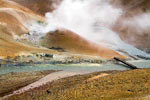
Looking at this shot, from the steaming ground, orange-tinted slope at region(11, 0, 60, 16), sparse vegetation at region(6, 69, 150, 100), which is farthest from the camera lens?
orange-tinted slope at region(11, 0, 60, 16)

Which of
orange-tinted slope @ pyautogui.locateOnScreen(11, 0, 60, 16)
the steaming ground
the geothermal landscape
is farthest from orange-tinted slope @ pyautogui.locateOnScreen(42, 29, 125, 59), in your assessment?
orange-tinted slope @ pyautogui.locateOnScreen(11, 0, 60, 16)

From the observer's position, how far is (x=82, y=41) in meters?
79.2

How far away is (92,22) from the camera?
125m

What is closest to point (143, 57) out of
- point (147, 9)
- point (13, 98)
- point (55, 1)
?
point (13, 98)

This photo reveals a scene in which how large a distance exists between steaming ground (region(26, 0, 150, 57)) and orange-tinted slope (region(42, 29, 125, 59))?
248 inches

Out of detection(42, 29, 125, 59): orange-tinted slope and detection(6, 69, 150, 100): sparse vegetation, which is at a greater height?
detection(42, 29, 125, 59): orange-tinted slope

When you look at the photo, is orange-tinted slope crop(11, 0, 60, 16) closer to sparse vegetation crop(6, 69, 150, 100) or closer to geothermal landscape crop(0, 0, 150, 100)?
geothermal landscape crop(0, 0, 150, 100)

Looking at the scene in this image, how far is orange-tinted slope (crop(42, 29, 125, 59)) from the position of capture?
72131 millimetres

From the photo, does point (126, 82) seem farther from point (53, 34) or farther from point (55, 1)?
point (55, 1)

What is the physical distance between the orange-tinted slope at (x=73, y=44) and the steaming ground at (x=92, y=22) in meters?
6.29

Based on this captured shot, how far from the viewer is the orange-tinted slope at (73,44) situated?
72.1 metres

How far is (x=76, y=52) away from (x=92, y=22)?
187ft

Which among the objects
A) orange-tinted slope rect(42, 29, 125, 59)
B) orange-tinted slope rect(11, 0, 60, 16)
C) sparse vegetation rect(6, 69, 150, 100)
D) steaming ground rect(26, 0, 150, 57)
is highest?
orange-tinted slope rect(11, 0, 60, 16)

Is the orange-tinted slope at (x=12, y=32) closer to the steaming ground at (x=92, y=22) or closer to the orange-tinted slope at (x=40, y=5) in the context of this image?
the steaming ground at (x=92, y=22)
